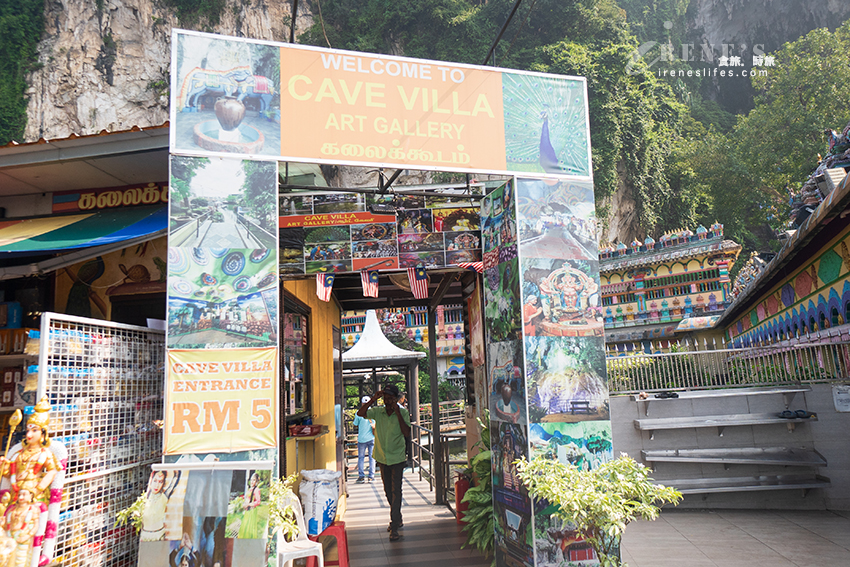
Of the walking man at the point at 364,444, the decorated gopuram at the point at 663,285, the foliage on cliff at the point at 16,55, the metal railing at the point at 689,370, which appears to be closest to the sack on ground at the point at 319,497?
the metal railing at the point at 689,370

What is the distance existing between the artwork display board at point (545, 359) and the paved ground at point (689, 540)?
1.23 meters

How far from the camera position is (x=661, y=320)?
25000 millimetres

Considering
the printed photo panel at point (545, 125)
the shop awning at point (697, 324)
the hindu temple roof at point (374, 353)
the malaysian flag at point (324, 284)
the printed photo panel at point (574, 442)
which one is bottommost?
the printed photo panel at point (574, 442)

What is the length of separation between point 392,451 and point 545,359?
2822 millimetres

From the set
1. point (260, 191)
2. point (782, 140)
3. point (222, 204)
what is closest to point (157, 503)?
point (222, 204)

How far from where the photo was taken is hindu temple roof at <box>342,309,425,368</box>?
12352mm

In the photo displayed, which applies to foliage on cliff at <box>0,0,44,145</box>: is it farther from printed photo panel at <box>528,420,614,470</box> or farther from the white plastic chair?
printed photo panel at <box>528,420,614,470</box>

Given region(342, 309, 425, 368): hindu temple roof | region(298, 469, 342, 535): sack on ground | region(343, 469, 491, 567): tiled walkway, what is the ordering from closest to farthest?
region(343, 469, 491, 567): tiled walkway < region(298, 469, 342, 535): sack on ground < region(342, 309, 425, 368): hindu temple roof

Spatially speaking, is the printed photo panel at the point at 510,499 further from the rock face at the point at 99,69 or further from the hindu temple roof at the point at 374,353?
the rock face at the point at 99,69

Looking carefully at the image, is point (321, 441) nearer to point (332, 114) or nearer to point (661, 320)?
point (332, 114)

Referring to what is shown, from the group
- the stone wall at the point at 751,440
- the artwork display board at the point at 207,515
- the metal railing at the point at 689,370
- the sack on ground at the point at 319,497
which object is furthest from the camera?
the metal railing at the point at 689,370

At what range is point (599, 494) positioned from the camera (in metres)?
3.78

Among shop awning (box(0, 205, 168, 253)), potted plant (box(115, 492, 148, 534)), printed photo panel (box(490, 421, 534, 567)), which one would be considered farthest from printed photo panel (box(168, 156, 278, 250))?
printed photo panel (box(490, 421, 534, 567))

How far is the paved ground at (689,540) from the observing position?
5.46 meters
